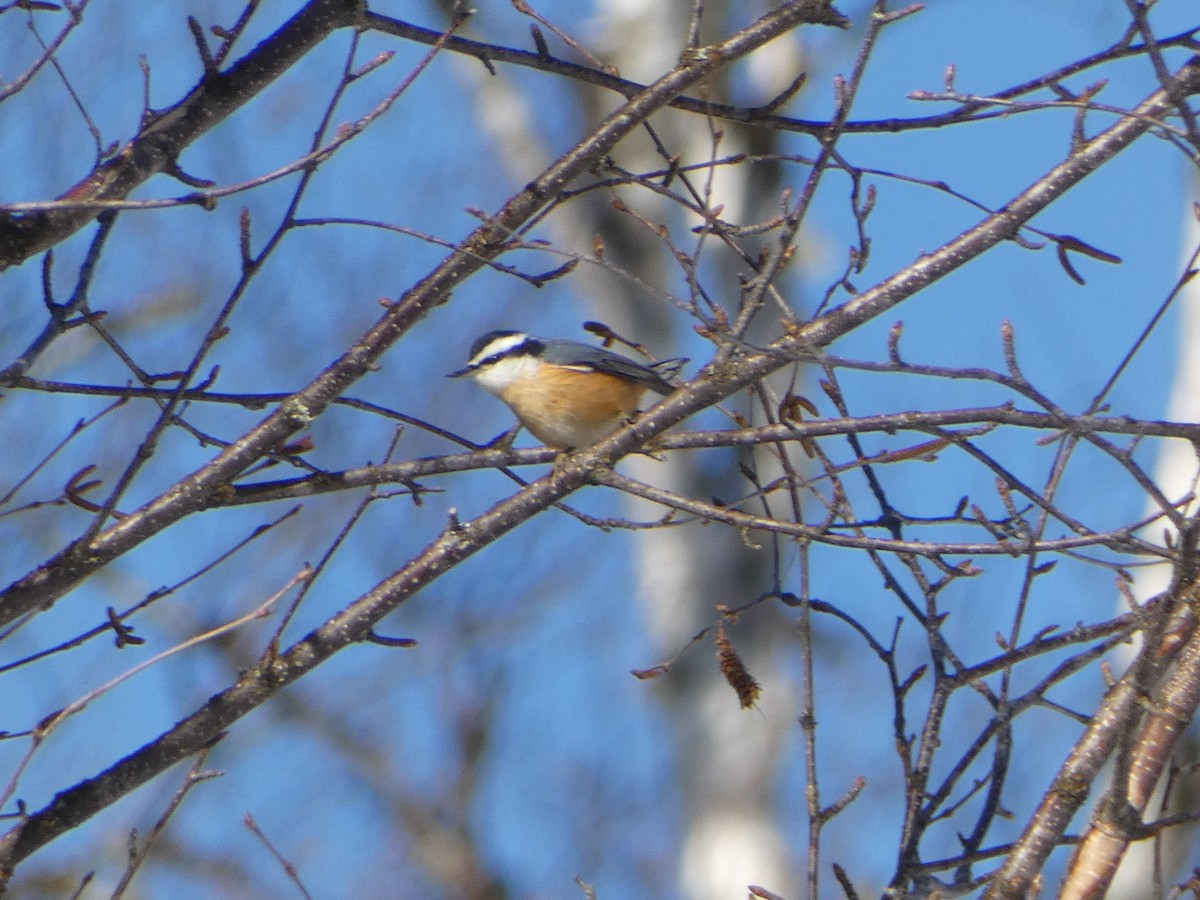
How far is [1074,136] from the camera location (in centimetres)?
206

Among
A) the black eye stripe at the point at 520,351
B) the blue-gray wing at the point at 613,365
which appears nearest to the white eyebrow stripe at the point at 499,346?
the black eye stripe at the point at 520,351

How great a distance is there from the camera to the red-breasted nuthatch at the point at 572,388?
3906 millimetres

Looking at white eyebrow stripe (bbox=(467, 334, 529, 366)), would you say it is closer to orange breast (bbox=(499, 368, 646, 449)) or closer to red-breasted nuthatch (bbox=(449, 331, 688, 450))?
red-breasted nuthatch (bbox=(449, 331, 688, 450))

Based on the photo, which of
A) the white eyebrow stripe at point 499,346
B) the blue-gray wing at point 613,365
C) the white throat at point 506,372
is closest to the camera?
the blue-gray wing at point 613,365

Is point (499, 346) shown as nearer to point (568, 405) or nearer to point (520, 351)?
point (520, 351)

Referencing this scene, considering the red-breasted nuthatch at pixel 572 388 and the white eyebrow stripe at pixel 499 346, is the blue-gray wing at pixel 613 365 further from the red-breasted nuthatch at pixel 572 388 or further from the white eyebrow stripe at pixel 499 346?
the white eyebrow stripe at pixel 499 346

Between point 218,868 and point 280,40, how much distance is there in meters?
6.66

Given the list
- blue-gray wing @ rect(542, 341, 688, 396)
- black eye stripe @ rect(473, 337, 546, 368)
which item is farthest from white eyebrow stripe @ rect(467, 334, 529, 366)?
blue-gray wing @ rect(542, 341, 688, 396)

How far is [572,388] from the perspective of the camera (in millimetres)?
3922

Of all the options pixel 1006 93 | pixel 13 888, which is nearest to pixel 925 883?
pixel 1006 93

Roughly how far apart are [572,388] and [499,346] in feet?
1.22

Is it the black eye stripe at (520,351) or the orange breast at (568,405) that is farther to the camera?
the black eye stripe at (520,351)

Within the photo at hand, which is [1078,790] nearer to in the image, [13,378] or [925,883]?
[925,883]

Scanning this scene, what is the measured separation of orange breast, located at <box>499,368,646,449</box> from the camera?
391 cm
